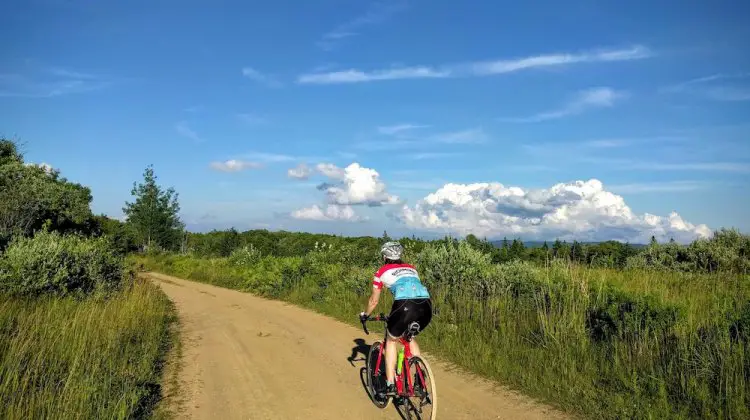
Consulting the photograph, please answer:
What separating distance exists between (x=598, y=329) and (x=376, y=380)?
4.56 metres

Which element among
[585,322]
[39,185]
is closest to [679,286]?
[585,322]

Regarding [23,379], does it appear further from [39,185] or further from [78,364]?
[39,185]

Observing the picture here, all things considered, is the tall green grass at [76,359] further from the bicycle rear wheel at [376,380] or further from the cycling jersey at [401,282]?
the cycling jersey at [401,282]

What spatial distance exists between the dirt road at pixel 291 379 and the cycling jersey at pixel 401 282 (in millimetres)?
1738

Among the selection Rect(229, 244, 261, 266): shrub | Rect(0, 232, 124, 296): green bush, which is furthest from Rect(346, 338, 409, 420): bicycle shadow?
Rect(229, 244, 261, 266): shrub

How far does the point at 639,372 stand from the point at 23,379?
27.7ft

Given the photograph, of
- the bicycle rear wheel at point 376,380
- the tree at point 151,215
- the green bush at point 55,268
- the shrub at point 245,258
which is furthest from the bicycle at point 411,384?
the tree at point 151,215

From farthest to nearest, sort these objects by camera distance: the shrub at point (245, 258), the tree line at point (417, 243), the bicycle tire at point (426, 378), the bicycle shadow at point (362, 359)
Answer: the shrub at point (245, 258) → the tree line at point (417, 243) → the bicycle shadow at point (362, 359) → the bicycle tire at point (426, 378)

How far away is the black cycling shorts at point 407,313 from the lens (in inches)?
231

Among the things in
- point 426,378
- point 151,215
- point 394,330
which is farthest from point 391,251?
point 151,215

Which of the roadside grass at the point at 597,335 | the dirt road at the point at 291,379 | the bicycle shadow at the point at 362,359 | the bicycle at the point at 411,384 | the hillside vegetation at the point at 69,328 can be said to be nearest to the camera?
the bicycle at the point at 411,384

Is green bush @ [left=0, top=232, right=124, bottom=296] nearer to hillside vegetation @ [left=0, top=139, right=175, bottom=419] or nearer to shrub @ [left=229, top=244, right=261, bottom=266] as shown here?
hillside vegetation @ [left=0, top=139, right=175, bottom=419]

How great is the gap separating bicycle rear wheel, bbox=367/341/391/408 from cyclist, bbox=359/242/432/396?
0.37m

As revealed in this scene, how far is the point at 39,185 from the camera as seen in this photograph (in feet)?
60.6
